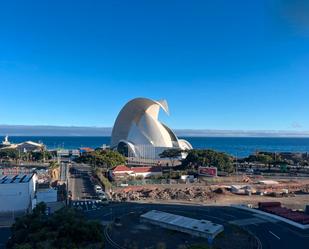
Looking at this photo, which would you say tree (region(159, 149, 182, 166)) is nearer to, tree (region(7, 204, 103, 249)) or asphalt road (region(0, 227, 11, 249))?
asphalt road (region(0, 227, 11, 249))

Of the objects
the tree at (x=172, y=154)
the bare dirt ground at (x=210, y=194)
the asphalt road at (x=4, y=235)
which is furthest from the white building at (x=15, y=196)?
the tree at (x=172, y=154)

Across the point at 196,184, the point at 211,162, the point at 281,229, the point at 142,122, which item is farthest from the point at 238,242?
the point at 142,122

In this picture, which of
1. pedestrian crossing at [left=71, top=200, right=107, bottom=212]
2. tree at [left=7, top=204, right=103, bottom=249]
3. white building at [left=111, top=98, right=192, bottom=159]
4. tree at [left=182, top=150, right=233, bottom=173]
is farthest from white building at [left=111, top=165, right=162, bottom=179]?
tree at [left=7, top=204, right=103, bottom=249]

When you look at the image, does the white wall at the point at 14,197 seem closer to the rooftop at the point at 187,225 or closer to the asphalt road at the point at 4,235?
the asphalt road at the point at 4,235

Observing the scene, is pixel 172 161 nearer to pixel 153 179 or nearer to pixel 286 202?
pixel 153 179

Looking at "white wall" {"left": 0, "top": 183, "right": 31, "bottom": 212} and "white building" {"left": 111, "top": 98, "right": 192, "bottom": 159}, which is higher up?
"white building" {"left": 111, "top": 98, "right": 192, "bottom": 159}
